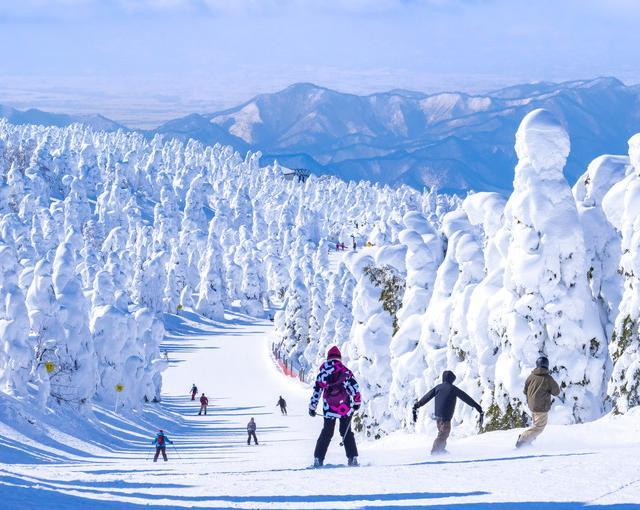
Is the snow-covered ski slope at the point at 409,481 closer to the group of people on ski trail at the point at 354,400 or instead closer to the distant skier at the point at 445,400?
the group of people on ski trail at the point at 354,400

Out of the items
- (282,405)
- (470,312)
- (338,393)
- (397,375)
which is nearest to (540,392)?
(338,393)

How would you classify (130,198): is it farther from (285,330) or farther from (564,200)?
(564,200)

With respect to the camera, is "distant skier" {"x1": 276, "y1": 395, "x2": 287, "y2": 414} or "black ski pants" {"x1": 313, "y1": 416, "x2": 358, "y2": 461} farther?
"distant skier" {"x1": 276, "y1": 395, "x2": 287, "y2": 414}

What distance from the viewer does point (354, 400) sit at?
12.6 meters

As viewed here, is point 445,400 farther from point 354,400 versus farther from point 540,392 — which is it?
point 354,400

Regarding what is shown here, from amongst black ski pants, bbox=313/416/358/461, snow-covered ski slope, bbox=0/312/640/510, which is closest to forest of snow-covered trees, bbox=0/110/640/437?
snow-covered ski slope, bbox=0/312/640/510

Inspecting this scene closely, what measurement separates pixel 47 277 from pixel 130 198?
401ft

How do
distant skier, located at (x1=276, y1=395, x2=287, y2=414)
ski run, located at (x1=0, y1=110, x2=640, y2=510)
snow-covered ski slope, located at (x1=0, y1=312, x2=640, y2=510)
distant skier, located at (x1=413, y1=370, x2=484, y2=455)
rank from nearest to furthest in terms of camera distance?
snow-covered ski slope, located at (x1=0, y1=312, x2=640, y2=510) → ski run, located at (x1=0, y1=110, x2=640, y2=510) → distant skier, located at (x1=413, y1=370, x2=484, y2=455) → distant skier, located at (x1=276, y1=395, x2=287, y2=414)

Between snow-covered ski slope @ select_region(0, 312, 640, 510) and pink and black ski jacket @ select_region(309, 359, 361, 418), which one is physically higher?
pink and black ski jacket @ select_region(309, 359, 361, 418)

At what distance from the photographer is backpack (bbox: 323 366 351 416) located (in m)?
12.5

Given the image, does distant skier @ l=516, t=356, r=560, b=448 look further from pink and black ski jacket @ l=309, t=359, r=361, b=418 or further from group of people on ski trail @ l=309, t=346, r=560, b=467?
pink and black ski jacket @ l=309, t=359, r=361, b=418

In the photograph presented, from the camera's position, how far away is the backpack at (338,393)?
12508 millimetres

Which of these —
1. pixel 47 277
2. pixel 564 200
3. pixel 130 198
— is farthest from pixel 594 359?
pixel 130 198

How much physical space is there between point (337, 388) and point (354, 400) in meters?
0.28
